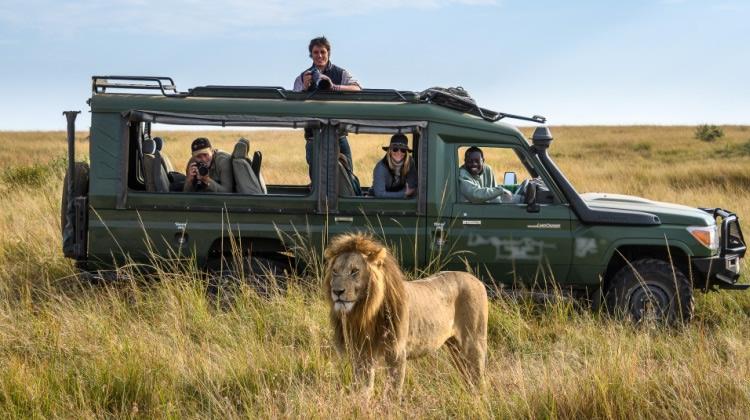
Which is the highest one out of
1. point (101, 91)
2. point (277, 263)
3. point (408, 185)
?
point (101, 91)

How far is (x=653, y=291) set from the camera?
792 cm

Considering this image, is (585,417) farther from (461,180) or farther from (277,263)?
(277,263)

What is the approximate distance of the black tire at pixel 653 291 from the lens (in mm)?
7883

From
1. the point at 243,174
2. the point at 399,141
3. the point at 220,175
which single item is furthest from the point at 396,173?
the point at 220,175

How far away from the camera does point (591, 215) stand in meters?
7.79

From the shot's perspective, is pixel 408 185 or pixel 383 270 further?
pixel 408 185

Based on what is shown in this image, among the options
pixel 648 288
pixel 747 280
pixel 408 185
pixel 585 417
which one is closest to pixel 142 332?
pixel 408 185

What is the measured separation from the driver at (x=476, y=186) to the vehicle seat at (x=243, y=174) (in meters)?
1.71

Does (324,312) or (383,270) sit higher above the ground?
(383,270)

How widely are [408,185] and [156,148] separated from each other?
2.18 meters

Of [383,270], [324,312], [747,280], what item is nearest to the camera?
[383,270]

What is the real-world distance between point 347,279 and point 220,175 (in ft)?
11.1

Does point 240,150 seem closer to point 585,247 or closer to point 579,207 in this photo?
point 579,207

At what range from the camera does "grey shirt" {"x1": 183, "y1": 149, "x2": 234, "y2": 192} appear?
8031mm
